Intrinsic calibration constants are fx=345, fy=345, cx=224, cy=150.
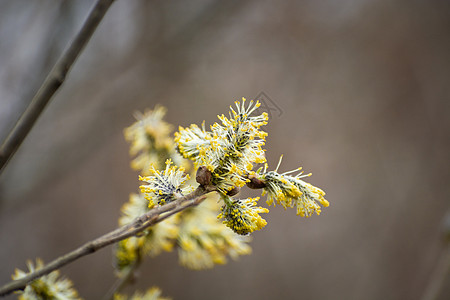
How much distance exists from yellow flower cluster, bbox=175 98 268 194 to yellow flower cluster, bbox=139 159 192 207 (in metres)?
0.04

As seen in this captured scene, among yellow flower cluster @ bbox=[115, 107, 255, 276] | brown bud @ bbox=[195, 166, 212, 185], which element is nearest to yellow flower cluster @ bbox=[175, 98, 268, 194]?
brown bud @ bbox=[195, 166, 212, 185]

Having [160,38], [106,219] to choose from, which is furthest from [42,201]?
[160,38]

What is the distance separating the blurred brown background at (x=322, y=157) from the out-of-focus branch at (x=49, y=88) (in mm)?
1123

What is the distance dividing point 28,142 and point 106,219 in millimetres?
792

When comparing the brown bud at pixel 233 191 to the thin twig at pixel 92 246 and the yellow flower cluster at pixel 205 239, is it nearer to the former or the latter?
the thin twig at pixel 92 246

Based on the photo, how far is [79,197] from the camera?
179 centimetres

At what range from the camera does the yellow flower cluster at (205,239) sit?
0.60m

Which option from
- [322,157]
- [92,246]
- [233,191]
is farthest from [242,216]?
[322,157]

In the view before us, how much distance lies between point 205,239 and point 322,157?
1462 mm

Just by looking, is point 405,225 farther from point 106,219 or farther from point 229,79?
point 106,219

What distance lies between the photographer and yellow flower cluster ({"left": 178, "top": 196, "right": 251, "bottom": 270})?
60 cm

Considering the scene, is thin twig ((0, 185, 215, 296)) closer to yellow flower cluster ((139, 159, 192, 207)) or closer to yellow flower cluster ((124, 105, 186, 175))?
yellow flower cluster ((139, 159, 192, 207))

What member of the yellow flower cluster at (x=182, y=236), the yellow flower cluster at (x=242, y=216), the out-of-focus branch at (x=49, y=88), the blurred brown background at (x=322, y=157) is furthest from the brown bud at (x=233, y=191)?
the blurred brown background at (x=322, y=157)

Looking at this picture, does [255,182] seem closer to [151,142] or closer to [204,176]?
[204,176]
